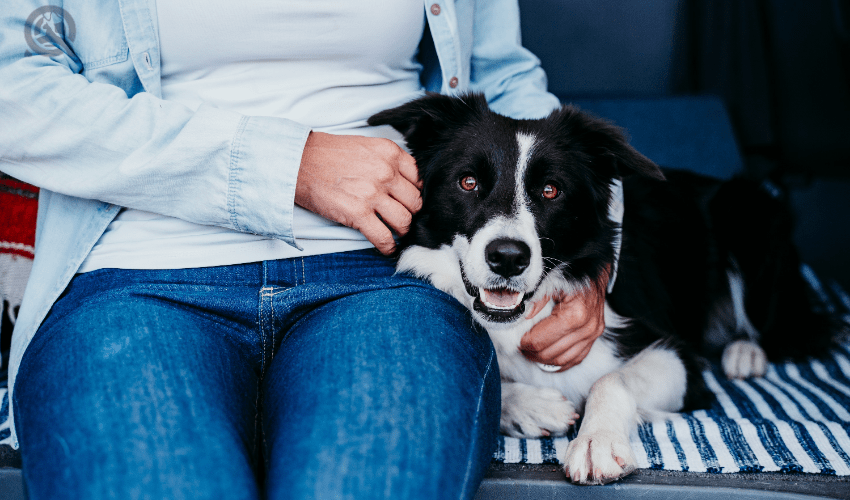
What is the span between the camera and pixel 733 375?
2.24 metres

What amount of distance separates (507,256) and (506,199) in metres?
0.21

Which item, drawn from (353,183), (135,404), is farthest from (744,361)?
(135,404)

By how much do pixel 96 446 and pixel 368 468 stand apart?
1.27 ft

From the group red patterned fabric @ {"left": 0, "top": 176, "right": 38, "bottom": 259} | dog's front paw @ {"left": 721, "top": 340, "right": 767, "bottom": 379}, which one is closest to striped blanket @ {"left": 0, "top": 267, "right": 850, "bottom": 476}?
dog's front paw @ {"left": 721, "top": 340, "right": 767, "bottom": 379}

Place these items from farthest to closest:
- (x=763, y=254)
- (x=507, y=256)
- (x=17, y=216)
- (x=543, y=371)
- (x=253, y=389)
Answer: (x=763, y=254) → (x=17, y=216) → (x=543, y=371) → (x=507, y=256) → (x=253, y=389)

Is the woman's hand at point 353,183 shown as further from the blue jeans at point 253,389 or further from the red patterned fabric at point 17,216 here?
the red patterned fabric at point 17,216

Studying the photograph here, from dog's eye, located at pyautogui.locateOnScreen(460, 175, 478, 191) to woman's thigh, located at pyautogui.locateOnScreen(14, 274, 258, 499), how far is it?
69cm

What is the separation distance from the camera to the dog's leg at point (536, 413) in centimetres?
158

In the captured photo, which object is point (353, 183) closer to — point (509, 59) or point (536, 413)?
point (536, 413)

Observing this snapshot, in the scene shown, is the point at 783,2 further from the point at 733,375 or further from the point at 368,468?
the point at 368,468

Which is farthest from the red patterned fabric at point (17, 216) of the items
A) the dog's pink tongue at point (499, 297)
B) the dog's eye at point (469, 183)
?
the dog's pink tongue at point (499, 297)

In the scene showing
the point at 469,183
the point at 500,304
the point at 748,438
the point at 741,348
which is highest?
the point at 469,183

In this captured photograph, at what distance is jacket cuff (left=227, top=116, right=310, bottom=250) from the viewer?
4.17 feet

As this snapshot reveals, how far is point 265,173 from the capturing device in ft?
4.18
